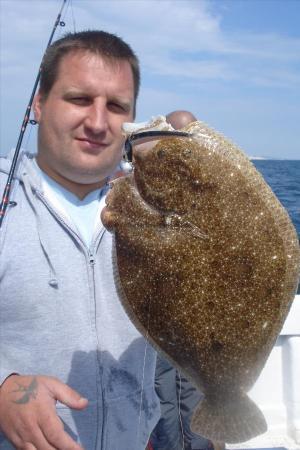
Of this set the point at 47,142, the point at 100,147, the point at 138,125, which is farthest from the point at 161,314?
the point at 47,142

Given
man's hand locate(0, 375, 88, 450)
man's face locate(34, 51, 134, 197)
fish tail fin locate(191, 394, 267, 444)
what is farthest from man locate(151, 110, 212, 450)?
man's hand locate(0, 375, 88, 450)

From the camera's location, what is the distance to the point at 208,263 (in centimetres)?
202

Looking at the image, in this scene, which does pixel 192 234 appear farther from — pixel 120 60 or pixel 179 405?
pixel 179 405

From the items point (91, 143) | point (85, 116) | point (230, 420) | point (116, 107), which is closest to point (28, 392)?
point (230, 420)

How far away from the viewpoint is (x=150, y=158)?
6.98 feet

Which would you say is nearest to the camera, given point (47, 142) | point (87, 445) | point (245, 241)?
point (245, 241)

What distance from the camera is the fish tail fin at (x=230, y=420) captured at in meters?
2.12

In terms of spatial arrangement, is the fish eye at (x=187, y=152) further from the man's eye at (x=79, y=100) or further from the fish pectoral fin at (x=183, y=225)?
the man's eye at (x=79, y=100)

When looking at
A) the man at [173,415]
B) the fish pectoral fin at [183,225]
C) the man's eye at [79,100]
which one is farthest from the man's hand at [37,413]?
the man at [173,415]

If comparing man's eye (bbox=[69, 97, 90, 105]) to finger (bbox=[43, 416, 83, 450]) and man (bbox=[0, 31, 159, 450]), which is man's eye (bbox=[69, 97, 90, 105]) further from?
finger (bbox=[43, 416, 83, 450])

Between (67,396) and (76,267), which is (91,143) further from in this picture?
(67,396)

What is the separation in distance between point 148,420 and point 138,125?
1733 millimetres

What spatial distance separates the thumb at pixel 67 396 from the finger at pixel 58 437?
9 centimetres

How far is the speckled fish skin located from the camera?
6.55 ft
